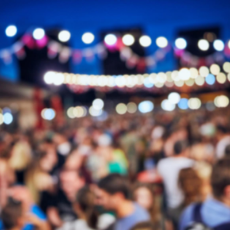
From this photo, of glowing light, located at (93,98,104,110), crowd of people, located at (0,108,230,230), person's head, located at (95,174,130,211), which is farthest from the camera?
glowing light, located at (93,98,104,110)

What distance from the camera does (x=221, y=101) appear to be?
59688 mm

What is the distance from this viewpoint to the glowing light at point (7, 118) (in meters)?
20.6

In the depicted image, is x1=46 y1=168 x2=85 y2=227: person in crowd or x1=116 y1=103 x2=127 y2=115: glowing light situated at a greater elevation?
x1=116 y1=103 x2=127 y2=115: glowing light

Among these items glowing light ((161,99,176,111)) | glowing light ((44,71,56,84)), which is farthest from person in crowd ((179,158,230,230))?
glowing light ((161,99,176,111))

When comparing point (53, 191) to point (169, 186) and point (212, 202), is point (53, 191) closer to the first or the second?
point (169, 186)

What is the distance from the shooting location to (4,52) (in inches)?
532

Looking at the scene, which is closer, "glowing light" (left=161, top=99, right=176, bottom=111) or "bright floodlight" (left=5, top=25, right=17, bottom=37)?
"bright floodlight" (left=5, top=25, right=17, bottom=37)

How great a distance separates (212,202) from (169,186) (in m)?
1.65

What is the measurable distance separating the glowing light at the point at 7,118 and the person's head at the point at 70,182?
57.0 ft

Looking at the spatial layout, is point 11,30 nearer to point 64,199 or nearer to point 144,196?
point 64,199

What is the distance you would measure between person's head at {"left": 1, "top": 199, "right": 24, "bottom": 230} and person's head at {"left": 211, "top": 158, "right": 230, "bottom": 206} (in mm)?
1543

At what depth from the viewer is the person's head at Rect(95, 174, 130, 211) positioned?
117 inches

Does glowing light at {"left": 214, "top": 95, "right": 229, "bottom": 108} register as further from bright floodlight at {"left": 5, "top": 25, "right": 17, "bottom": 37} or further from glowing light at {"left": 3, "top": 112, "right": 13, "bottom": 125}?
bright floodlight at {"left": 5, "top": 25, "right": 17, "bottom": 37}

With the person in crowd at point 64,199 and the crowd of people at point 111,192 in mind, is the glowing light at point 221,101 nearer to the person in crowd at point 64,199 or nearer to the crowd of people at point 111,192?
the crowd of people at point 111,192
